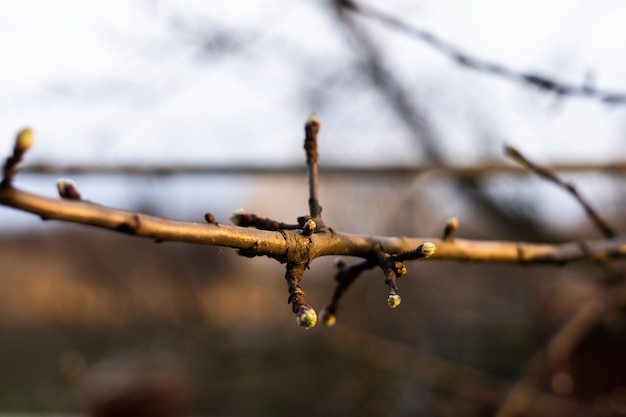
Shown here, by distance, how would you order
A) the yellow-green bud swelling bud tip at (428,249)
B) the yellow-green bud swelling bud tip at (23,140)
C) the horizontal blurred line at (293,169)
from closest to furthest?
the yellow-green bud swelling bud tip at (23,140)
the yellow-green bud swelling bud tip at (428,249)
the horizontal blurred line at (293,169)

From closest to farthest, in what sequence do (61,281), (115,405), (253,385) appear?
(115,405) < (253,385) < (61,281)

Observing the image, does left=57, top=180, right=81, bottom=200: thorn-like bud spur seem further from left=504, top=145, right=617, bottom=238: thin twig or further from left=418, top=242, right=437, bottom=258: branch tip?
left=504, top=145, right=617, bottom=238: thin twig

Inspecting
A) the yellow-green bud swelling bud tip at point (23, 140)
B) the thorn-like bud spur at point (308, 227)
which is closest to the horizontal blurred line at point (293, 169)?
the thorn-like bud spur at point (308, 227)

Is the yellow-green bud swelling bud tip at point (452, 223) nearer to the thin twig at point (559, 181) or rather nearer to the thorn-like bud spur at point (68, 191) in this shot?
the thin twig at point (559, 181)

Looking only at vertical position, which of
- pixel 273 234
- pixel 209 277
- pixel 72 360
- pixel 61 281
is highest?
pixel 61 281

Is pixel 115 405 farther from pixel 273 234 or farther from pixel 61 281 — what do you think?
pixel 61 281

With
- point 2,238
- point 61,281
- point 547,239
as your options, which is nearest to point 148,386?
point 547,239

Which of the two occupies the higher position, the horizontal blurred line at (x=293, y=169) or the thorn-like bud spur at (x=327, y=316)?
the horizontal blurred line at (x=293, y=169)
